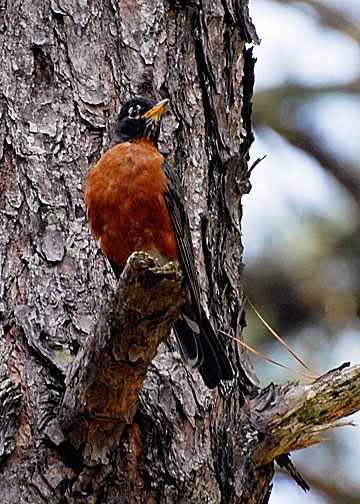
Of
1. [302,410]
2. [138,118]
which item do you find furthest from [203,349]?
[138,118]

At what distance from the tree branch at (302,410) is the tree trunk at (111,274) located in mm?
18

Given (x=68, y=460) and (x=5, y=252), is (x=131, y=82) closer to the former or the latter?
(x=5, y=252)

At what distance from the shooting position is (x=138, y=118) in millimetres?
3637

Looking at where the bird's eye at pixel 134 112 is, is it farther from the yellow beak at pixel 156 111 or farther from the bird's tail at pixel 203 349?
the bird's tail at pixel 203 349

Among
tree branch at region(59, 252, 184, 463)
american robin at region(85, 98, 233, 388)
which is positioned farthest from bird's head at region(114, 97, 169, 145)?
tree branch at region(59, 252, 184, 463)

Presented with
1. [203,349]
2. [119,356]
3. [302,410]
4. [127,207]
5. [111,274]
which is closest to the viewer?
[119,356]

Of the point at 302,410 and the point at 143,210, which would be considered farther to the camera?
the point at 143,210

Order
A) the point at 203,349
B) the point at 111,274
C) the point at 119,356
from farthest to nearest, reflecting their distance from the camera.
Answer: the point at 111,274, the point at 203,349, the point at 119,356

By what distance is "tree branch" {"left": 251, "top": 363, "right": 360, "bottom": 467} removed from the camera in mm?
2959

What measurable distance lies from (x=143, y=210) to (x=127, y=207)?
73 millimetres

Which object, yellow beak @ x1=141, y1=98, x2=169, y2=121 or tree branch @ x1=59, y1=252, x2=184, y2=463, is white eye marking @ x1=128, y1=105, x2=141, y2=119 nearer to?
yellow beak @ x1=141, y1=98, x2=169, y2=121

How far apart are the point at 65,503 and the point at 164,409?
52 centimetres

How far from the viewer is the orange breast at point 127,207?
3.57 meters

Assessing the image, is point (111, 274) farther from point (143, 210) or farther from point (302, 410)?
point (302, 410)
